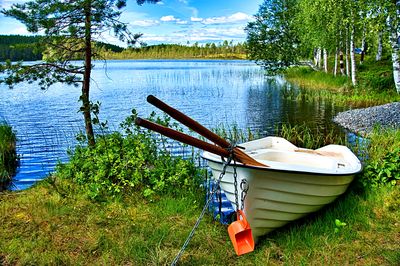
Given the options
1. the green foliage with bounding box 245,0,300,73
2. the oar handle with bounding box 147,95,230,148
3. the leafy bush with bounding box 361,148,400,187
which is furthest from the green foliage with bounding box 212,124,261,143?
the green foliage with bounding box 245,0,300,73

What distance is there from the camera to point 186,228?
4.78 metres

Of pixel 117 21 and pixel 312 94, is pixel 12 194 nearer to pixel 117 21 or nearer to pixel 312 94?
pixel 117 21

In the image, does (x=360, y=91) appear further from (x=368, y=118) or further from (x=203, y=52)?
(x=203, y=52)

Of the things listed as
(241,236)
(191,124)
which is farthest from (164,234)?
(191,124)

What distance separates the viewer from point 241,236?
396 centimetres

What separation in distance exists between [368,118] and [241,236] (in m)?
12.0

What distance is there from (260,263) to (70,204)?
8.91 feet

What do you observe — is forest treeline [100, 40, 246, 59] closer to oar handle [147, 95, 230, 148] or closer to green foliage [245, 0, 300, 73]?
green foliage [245, 0, 300, 73]

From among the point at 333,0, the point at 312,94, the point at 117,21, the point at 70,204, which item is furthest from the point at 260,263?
the point at 312,94

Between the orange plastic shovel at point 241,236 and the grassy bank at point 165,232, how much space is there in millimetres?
346

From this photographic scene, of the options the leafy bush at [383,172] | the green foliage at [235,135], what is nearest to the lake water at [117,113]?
the green foliage at [235,135]

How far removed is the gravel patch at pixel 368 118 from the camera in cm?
1319

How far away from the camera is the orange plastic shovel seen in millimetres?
3910

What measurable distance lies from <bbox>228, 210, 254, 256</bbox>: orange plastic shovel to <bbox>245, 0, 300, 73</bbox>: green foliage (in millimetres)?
27544
